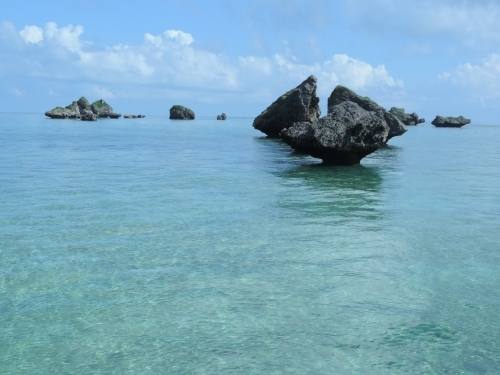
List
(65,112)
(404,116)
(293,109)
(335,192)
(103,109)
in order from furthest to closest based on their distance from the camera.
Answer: (103,109) → (65,112) → (404,116) → (293,109) → (335,192)

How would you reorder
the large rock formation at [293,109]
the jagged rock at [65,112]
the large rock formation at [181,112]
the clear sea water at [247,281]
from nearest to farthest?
1. the clear sea water at [247,281]
2. the large rock formation at [293,109]
3. the jagged rock at [65,112]
4. the large rock formation at [181,112]

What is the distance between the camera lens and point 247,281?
8.49m

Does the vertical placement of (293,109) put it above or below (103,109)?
above

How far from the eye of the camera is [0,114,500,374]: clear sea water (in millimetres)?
6098

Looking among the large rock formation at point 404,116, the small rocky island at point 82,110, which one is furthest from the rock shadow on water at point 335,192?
the small rocky island at point 82,110

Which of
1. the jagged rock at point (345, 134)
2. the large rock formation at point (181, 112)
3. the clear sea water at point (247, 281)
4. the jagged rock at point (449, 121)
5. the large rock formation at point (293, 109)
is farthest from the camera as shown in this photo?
the large rock formation at point (181, 112)

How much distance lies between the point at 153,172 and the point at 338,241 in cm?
1342

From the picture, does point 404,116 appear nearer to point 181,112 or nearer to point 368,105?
point 181,112

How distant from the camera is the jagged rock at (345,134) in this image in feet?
77.5

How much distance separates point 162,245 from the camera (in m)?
10.6

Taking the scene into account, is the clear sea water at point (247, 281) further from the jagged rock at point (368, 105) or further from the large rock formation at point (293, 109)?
the large rock formation at point (293, 109)

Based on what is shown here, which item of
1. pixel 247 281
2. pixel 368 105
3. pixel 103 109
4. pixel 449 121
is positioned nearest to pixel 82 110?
pixel 103 109

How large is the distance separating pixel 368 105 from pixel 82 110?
11097 centimetres

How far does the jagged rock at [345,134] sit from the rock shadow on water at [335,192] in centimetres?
86
